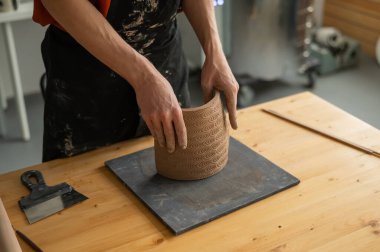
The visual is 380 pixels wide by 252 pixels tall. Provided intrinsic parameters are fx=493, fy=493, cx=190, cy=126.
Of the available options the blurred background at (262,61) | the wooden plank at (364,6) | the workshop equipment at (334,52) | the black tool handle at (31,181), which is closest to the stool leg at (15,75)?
the blurred background at (262,61)

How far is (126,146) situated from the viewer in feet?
3.88

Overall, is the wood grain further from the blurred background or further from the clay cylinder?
the clay cylinder

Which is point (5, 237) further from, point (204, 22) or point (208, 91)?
point (204, 22)

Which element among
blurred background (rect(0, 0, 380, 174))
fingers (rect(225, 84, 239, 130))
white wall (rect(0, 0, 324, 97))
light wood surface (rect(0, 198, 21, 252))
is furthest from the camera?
white wall (rect(0, 0, 324, 97))

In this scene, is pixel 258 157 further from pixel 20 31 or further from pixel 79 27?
pixel 20 31

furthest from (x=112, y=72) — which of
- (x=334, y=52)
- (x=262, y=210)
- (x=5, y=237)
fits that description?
(x=334, y=52)

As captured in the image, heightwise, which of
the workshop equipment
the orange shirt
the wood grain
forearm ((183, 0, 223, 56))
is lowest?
the workshop equipment

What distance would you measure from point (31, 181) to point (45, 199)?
0.09 meters

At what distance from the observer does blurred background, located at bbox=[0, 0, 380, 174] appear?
95.5 inches

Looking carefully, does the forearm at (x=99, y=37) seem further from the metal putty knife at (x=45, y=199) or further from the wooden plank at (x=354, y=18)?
the wooden plank at (x=354, y=18)

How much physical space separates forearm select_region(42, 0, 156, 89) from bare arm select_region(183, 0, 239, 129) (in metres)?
0.19

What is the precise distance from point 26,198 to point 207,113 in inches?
15.7

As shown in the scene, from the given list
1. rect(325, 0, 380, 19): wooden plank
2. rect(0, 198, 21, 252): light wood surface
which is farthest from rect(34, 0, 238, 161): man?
rect(325, 0, 380, 19): wooden plank

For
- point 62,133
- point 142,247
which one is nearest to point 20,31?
point 62,133
